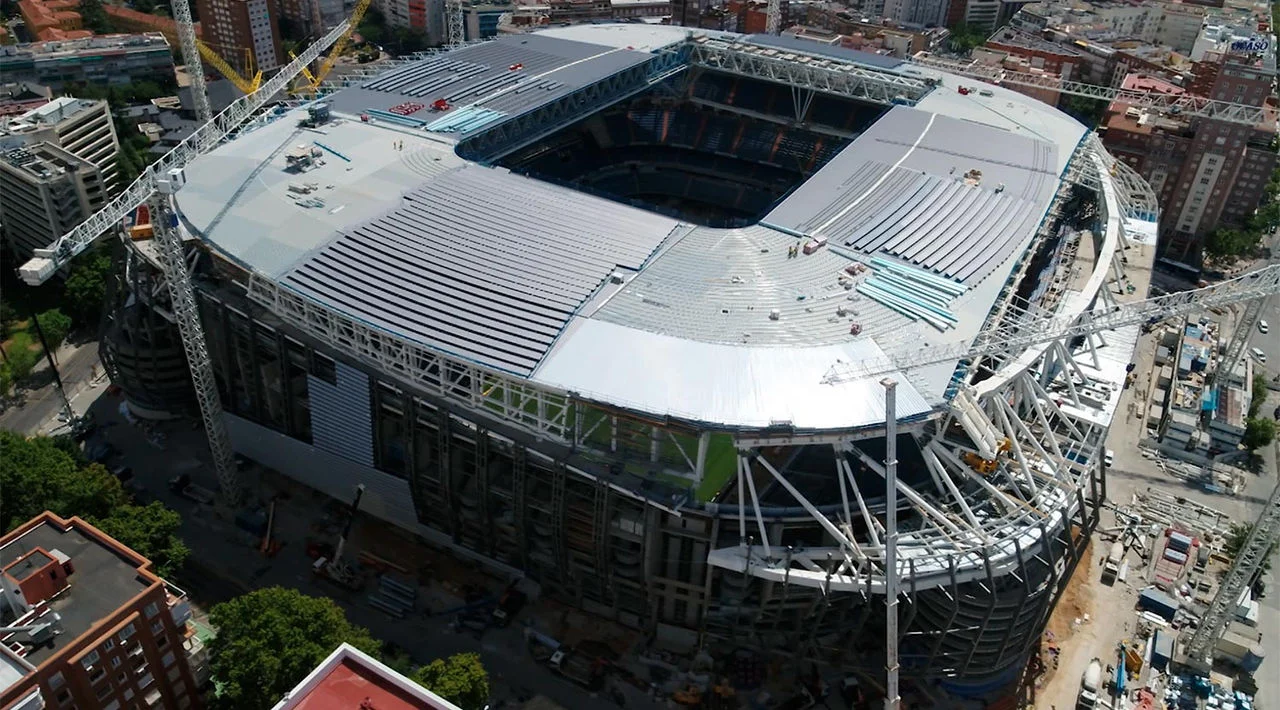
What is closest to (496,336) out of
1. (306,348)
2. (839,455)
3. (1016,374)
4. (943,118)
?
(306,348)

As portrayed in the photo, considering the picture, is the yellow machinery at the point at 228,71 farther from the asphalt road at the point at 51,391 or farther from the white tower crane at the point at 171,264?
the white tower crane at the point at 171,264

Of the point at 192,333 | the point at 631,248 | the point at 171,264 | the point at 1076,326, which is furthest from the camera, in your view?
the point at 631,248

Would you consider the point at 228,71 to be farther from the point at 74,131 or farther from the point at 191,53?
the point at 74,131

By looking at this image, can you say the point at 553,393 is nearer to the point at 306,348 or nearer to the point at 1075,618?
the point at 306,348

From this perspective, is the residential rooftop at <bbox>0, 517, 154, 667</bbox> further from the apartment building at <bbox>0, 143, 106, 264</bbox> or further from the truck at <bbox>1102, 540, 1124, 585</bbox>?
the truck at <bbox>1102, 540, 1124, 585</bbox>

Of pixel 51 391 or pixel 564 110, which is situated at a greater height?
pixel 564 110

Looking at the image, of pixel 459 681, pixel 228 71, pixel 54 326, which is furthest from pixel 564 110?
pixel 459 681

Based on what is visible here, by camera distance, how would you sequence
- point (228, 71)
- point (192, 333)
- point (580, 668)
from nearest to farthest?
point (580, 668), point (192, 333), point (228, 71)
